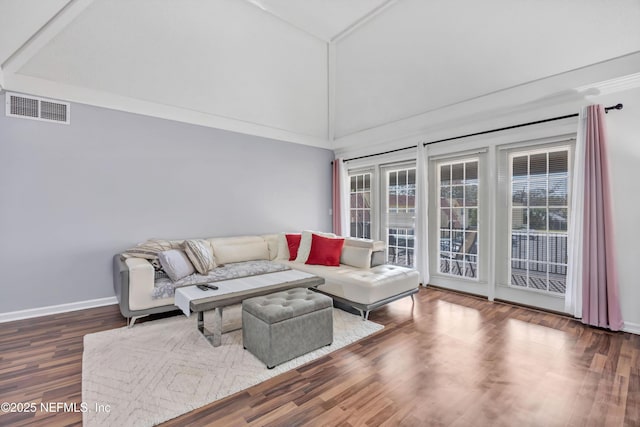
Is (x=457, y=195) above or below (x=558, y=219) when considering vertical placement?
above

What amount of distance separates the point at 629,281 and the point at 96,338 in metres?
5.37

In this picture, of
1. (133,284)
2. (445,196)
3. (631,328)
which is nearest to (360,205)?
(445,196)

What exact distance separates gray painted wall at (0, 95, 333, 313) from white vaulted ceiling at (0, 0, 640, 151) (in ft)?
1.10

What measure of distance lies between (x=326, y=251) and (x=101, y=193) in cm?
302

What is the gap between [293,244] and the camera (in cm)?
470

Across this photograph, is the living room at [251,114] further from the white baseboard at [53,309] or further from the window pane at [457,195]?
the window pane at [457,195]

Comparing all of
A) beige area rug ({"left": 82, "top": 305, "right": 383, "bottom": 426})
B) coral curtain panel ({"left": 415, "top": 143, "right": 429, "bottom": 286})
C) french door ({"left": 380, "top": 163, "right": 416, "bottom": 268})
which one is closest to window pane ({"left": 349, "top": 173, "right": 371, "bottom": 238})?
french door ({"left": 380, "top": 163, "right": 416, "bottom": 268})

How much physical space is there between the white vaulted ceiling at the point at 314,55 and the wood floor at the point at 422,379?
2666mm

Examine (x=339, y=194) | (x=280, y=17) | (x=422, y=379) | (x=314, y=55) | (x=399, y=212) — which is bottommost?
(x=422, y=379)

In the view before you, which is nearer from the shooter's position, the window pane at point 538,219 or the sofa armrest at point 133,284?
the sofa armrest at point 133,284

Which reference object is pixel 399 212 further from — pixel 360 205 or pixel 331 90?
pixel 331 90

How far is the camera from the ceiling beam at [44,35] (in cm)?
282

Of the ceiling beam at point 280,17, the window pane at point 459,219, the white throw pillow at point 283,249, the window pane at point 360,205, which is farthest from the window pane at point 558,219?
the ceiling beam at point 280,17

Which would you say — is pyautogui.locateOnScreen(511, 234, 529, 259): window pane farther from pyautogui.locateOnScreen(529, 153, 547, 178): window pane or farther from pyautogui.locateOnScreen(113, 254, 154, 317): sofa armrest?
pyautogui.locateOnScreen(113, 254, 154, 317): sofa armrest
